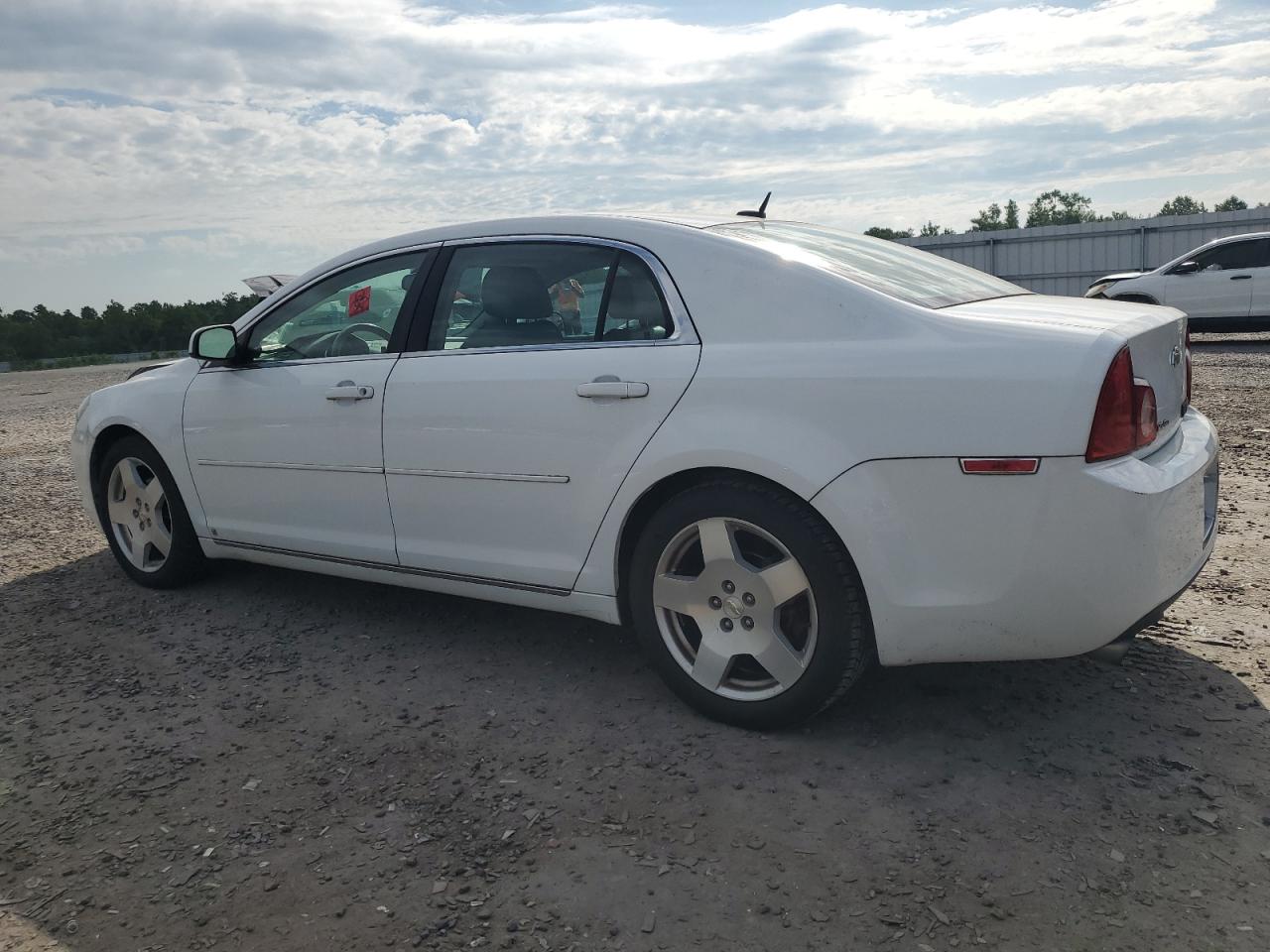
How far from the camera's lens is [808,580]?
304cm

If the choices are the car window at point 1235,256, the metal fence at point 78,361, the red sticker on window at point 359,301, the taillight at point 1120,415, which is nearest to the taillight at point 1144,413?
the taillight at point 1120,415

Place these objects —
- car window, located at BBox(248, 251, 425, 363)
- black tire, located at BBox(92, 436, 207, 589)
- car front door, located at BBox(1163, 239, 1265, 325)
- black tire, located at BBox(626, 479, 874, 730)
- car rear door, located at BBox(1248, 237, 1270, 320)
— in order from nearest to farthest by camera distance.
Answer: black tire, located at BBox(626, 479, 874, 730) < car window, located at BBox(248, 251, 425, 363) < black tire, located at BBox(92, 436, 207, 589) < car rear door, located at BBox(1248, 237, 1270, 320) < car front door, located at BBox(1163, 239, 1265, 325)

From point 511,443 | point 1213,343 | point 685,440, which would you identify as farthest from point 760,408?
point 1213,343

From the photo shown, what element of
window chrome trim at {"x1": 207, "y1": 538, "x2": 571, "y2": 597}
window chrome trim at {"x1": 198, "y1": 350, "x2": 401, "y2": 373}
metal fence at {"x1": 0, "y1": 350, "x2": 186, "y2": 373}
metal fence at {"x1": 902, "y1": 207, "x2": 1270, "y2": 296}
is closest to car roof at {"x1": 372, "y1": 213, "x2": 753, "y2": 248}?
window chrome trim at {"x1": 198, "y1": 350, "x2": 401, "y2": 373}

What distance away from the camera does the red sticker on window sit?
4234 millimetres

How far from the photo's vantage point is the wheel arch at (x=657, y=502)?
10.1 ft

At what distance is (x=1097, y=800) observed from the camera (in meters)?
2.77

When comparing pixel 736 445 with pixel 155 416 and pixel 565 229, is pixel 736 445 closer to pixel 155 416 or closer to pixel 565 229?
pixel 565 229

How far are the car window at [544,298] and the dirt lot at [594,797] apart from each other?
1.22 m

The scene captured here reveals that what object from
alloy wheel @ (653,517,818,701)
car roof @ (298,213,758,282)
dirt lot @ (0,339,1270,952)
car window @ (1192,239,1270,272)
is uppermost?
car roof @ (298,213,758,282)

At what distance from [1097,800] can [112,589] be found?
4474 millimetres

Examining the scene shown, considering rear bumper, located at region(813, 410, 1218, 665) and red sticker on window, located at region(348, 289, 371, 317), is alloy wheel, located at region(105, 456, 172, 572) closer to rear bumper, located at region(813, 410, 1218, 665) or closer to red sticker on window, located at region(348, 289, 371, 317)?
red sticker on window, located at region(348, 289, 371, 317)

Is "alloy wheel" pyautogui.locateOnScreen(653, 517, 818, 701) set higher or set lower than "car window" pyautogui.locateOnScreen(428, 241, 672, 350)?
lower

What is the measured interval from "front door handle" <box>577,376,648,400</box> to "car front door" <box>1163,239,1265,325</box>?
47.0 ft
